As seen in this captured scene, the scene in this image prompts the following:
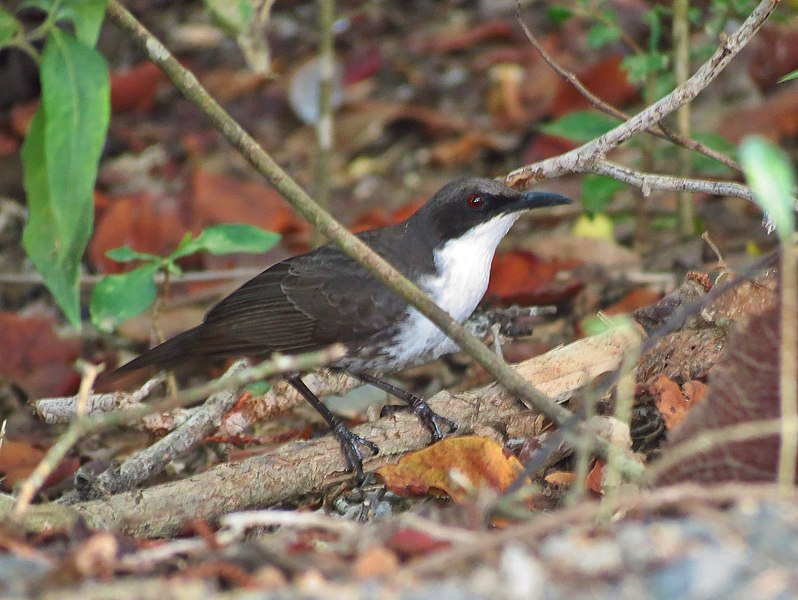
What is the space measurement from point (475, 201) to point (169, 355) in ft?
4.74

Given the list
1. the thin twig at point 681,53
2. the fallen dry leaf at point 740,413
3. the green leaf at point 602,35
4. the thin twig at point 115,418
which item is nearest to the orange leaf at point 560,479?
the fallen dry leaf at point 740,413

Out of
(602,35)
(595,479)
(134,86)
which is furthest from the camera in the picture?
(134,86)

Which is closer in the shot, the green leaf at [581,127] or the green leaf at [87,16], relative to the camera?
the green leaf at [87,16]

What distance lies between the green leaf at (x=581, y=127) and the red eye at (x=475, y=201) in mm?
748

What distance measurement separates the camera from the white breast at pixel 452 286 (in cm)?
462

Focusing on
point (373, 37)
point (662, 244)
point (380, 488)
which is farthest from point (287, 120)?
point (380, 488)

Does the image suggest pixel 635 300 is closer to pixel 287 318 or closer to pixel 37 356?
pixel 287 318

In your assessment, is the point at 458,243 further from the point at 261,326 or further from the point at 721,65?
the point at 721,65

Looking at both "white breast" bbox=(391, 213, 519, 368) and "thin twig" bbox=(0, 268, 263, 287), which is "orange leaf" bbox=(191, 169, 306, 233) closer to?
"thin twig" bbox=(0, 268, 263, 287)

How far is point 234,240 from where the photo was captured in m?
4.52

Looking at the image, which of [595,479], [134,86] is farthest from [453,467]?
[134,86]

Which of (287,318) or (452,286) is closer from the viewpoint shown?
(452,286)

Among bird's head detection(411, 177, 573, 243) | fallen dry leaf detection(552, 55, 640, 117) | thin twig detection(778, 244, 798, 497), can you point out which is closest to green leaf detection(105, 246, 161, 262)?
bird's head detection(411, 177, 573, 243)

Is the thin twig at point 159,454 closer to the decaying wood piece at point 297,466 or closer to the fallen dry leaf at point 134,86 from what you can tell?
the decaying wood piece at point 297,466
